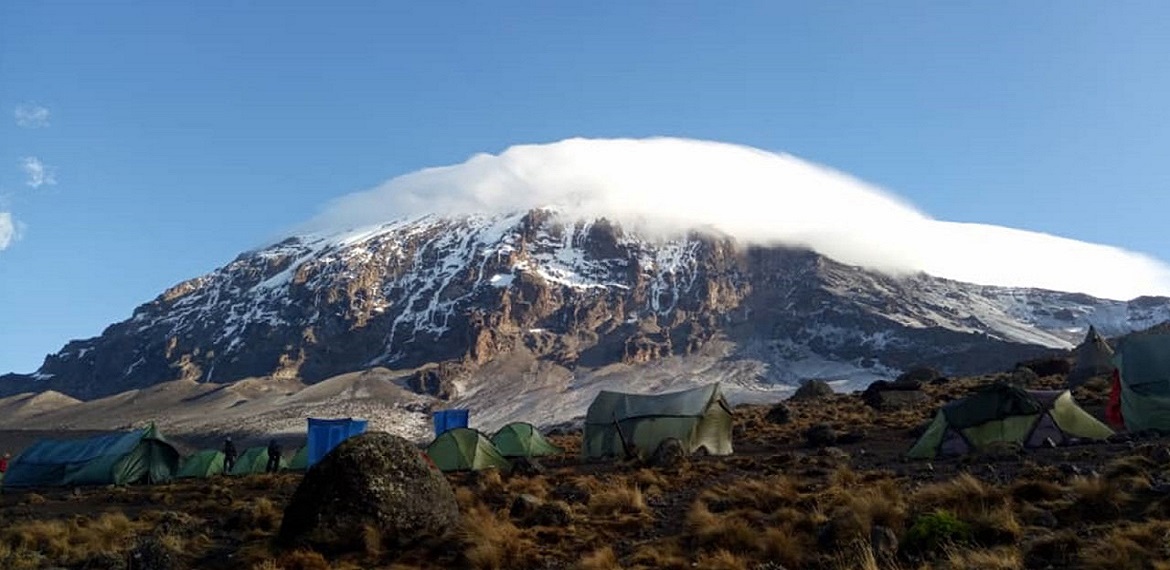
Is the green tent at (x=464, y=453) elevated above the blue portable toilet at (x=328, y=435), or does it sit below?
below

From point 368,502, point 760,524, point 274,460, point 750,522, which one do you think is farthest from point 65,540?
point 274,460

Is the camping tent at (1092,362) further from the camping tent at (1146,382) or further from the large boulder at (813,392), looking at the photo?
the camping tent at (1146,382)

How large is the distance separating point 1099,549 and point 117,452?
37.9 m

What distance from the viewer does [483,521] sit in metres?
15.3

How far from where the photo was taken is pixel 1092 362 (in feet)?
176

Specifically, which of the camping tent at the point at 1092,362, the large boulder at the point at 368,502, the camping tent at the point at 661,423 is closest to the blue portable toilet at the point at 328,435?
the camping tent at the point at 661,423

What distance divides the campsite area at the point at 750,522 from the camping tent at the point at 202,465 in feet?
56.6

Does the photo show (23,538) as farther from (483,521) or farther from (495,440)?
(495,440)

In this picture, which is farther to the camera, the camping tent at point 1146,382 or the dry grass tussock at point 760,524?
the camping tent at point 1146,382

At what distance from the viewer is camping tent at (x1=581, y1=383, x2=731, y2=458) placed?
106ft

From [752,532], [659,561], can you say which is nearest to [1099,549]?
[752,532]

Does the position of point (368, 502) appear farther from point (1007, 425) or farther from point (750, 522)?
point (1007, 425)

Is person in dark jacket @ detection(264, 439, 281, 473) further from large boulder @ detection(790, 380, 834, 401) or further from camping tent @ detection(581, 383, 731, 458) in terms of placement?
large boulder @ detection(790, 380, 834, 401)

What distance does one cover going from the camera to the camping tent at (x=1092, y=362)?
173 ft
